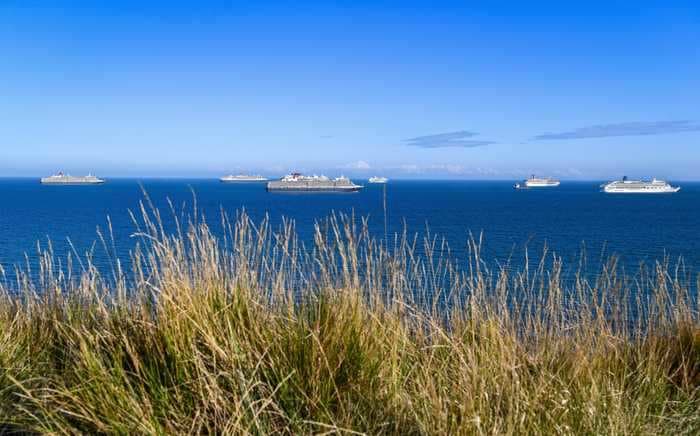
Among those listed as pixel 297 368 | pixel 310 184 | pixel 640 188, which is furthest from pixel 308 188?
pixel 297 368

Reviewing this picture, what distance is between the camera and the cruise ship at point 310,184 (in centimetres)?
10733

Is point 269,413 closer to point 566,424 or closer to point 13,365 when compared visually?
point 566,424

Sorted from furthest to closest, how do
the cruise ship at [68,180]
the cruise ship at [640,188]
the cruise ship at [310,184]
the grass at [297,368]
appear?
1. the cruise ship at [68,180]
2. the cruise ship at [640,188]
3. the cruise ship at [310,184]
4. the grass at [297,368]

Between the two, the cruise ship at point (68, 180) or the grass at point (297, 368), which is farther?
A: the cruise ship at point (68, 180)

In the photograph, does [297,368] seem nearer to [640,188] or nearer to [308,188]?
[308,188]

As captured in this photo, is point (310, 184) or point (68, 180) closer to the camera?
point (310, 184)

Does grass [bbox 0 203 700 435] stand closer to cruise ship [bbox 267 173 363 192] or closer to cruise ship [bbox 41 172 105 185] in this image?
cruise ship [bbox 267 173 363 192]

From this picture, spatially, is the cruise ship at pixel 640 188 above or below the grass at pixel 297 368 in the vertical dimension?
below

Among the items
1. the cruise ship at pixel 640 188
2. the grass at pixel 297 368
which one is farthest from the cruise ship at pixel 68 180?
the grass at pixel 297 368

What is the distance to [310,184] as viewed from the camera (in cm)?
10694

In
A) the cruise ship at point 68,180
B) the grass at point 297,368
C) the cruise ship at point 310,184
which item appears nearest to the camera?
the grass at point 297,368

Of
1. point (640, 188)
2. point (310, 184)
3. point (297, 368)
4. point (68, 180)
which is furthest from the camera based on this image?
point (68, 180)

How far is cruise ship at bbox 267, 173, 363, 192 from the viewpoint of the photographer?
107331mm

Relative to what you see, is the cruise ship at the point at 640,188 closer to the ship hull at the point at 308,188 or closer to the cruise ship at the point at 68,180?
the ship hull at the point at 308,188
